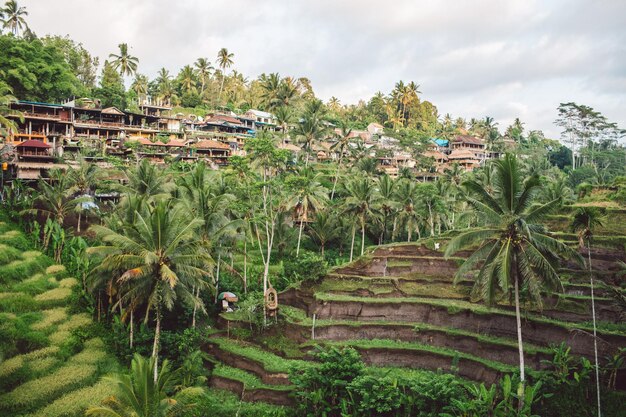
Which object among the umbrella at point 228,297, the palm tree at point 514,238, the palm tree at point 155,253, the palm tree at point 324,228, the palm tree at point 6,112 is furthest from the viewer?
the palm tree at point 324,228

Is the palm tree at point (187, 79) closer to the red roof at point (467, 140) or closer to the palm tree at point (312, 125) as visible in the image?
the palm tree at point (312, 125)

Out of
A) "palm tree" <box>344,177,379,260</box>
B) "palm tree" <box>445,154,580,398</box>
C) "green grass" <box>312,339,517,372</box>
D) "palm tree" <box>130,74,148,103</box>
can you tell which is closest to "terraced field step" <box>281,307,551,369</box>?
"green grass" <box>312,339,517,372</box>

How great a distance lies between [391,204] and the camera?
41.7 m

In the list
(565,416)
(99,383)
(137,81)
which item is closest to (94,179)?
(99,383)

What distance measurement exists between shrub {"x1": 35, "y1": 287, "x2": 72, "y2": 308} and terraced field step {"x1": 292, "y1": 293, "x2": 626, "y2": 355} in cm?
1460

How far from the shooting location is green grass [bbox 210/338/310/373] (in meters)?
24.0

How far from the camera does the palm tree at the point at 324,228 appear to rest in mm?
43500

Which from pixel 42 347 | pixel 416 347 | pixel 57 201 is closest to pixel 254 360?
pixel 416 347

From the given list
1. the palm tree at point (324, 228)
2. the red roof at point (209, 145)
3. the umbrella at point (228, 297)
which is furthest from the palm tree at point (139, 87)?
the umbrella at point (228, 297)

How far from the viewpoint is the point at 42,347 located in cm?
2289

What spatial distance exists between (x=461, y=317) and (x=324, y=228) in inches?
779

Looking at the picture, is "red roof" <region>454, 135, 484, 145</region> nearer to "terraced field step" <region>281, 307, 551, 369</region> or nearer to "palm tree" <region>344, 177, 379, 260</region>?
"palm tree" <region>344, 177, 379, 260</region>

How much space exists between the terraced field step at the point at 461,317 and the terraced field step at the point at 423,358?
7.05ft

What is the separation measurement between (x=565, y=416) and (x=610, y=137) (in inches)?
3241
